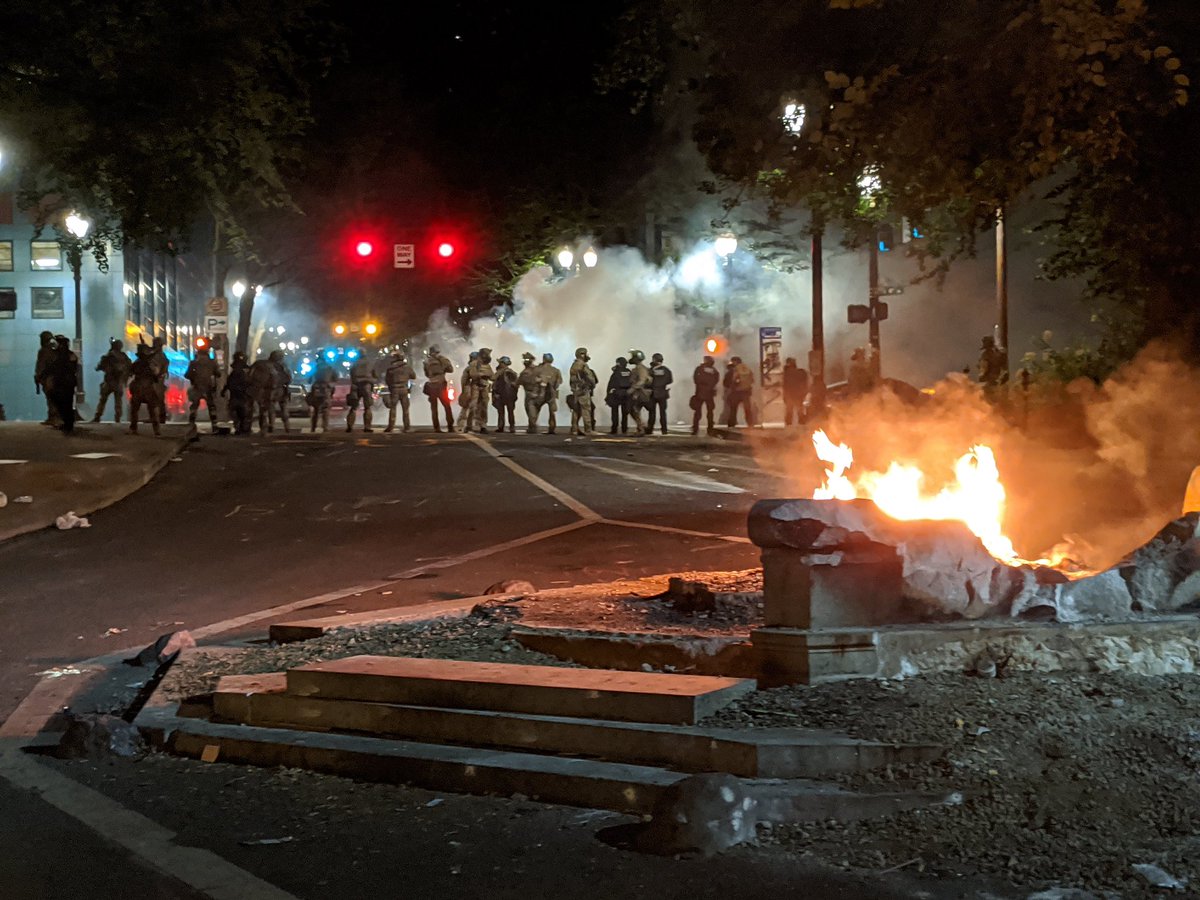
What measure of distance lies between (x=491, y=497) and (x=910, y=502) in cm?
861

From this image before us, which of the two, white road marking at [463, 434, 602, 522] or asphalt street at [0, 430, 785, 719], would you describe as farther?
white road marking at [463, 434, 602, 522]

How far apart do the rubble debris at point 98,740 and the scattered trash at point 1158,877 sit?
4498mm

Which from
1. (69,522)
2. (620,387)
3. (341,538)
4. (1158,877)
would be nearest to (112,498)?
(69,522)

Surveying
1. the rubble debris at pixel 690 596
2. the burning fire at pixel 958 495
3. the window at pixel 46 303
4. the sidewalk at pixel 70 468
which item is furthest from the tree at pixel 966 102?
the window at pixel 46 303

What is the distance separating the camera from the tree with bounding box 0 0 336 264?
1564 cm

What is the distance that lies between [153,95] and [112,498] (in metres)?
5.05

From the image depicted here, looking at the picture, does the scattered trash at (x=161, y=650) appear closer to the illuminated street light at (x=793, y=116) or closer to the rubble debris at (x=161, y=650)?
the rubble debris at (x=161, y=650)

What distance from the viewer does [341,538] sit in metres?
13.9

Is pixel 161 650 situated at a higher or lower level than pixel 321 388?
lower

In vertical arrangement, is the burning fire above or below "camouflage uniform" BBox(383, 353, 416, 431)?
below

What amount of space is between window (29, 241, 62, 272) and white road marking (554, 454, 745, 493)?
30469 millimetres

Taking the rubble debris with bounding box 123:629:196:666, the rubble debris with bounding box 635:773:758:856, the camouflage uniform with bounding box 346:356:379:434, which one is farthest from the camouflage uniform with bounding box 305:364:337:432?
the rubble debris with bounding box 635:773:758:856

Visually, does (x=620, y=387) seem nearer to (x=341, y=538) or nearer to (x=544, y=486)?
(x=544, y=486)

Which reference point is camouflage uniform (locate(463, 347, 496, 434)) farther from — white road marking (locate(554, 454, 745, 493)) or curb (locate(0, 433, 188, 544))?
white road marking (locate(554, 454, 745, 493))
